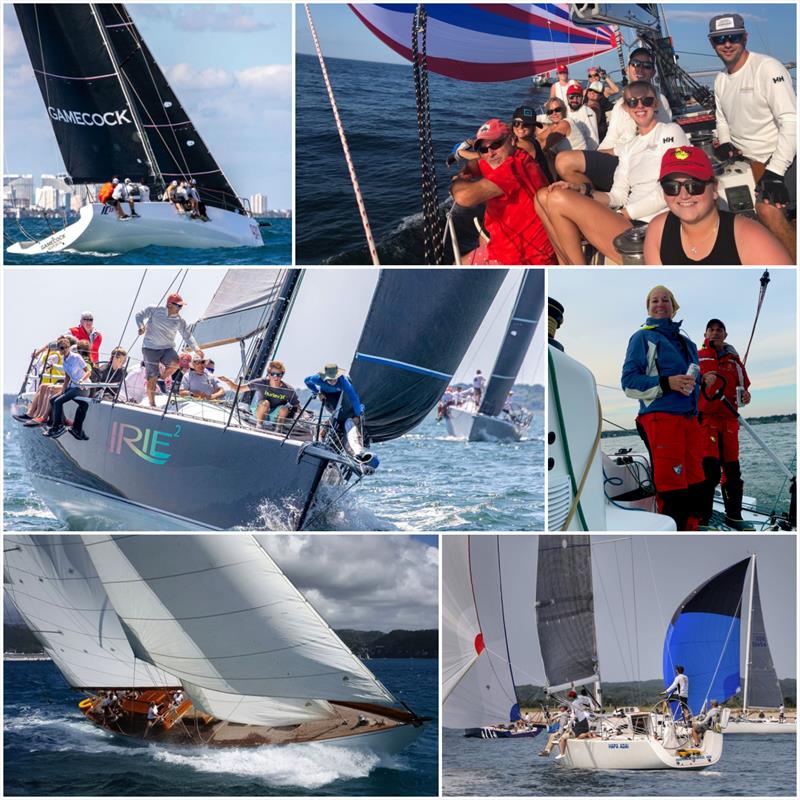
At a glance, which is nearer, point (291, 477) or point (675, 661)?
point (291, 477)

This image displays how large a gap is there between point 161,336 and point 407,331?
51.3 inches

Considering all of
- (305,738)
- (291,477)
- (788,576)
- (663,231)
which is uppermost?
(663,231)

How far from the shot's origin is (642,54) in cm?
657

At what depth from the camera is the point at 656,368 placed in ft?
20.3

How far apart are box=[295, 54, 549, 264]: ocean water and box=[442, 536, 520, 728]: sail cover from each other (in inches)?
63.4

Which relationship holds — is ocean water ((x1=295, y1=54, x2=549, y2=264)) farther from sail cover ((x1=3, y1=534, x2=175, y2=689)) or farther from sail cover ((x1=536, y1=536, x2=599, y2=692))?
sail cover ((x1=3, y1=534, x2=175, y2=689))

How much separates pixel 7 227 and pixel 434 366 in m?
2.39

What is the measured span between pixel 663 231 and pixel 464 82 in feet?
4.37

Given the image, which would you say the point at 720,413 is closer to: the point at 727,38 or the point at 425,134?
the point at 727,38

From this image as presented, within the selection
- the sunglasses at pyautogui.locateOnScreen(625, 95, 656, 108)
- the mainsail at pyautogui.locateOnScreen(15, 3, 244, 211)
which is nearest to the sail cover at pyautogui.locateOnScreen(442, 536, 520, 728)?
the mainsail at pyautogui.locateOnScreen(15, 3, 244, 211)

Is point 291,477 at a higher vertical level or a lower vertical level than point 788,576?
higher

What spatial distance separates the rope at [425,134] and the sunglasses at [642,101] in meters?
1.06

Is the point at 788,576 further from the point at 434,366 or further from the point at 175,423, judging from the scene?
the point at 175,423

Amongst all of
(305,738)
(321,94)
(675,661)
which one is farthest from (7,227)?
(675,661)
